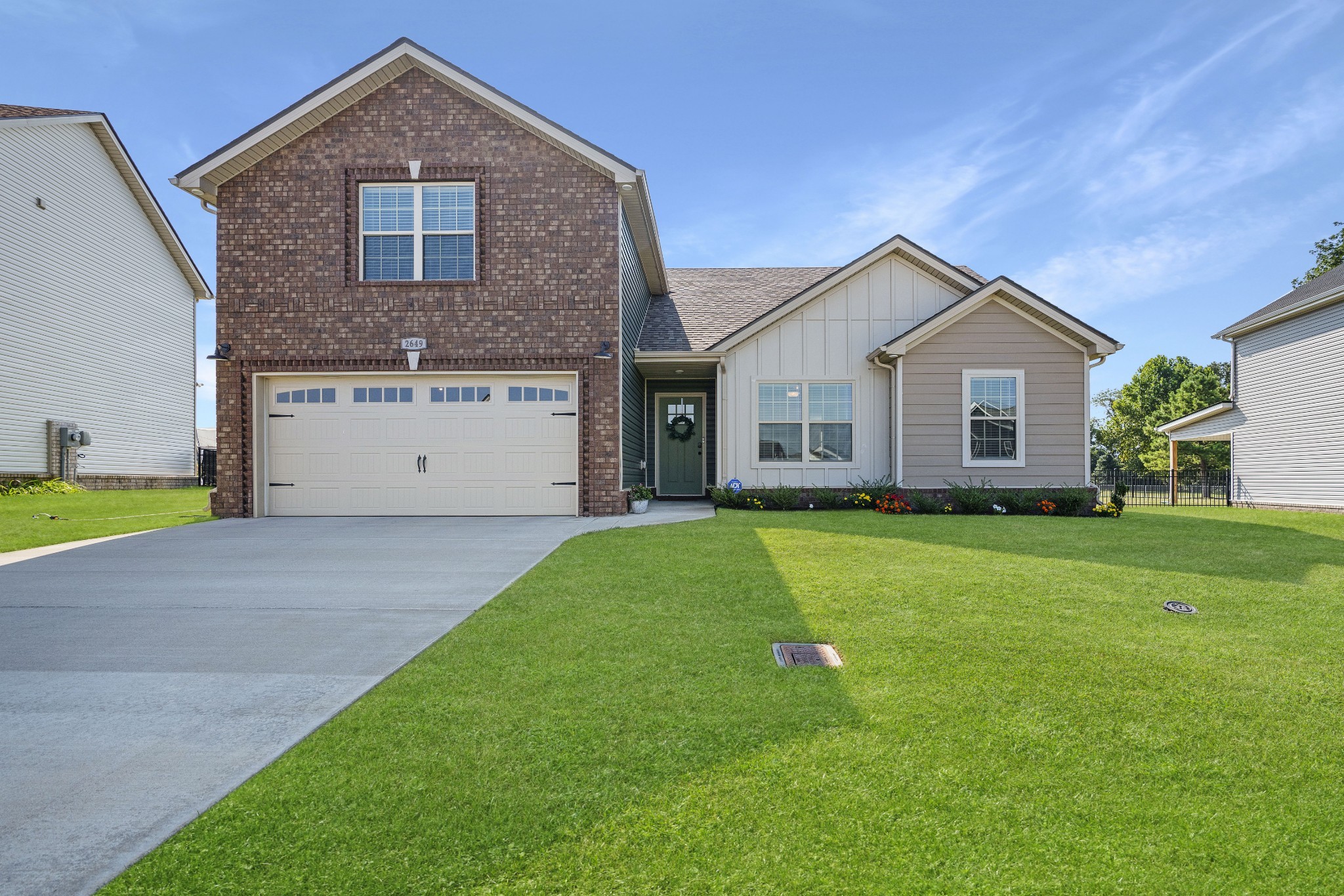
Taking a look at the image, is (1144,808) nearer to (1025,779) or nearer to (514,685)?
(1025,779)

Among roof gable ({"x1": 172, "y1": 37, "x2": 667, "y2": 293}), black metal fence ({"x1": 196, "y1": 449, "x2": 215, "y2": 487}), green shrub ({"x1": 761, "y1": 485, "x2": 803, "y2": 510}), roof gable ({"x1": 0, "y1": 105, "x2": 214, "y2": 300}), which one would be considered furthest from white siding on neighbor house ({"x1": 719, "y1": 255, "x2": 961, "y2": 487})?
black metal fence ({"x1": 196, "y1": 449, "x2": 215, "y2": 487})

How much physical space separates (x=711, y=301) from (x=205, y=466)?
19.7 meters

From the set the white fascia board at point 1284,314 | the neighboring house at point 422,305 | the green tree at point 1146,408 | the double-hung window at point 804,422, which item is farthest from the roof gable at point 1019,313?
the green tree at point 1146,408

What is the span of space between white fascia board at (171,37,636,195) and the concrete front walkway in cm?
641

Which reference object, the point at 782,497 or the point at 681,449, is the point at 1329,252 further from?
the point at 782,497

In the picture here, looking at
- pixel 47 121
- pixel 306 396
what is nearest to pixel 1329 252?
pixel 306 396

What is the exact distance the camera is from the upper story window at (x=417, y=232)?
1169cm

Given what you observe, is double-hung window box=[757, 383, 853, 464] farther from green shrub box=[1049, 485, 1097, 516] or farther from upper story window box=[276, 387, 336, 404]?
upper story window box=[276, 387, 336, 404]

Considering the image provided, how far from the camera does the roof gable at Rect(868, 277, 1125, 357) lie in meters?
12.3

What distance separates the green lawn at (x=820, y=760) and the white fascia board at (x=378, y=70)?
28.1 ft

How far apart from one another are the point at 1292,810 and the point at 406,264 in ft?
39.6

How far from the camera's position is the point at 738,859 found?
6.53 feet

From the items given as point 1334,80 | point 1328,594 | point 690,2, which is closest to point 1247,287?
point 1334,80

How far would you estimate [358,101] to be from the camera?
38.3ft
